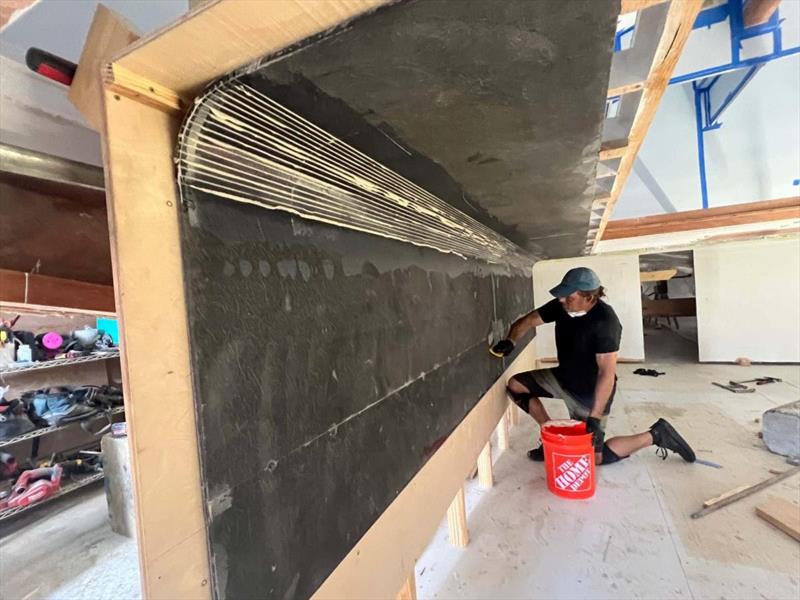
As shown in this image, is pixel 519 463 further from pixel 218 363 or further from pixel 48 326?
pixel 48 326

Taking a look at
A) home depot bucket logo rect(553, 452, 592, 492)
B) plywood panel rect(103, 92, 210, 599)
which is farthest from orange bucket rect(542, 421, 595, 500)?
plywood panel rect(103, 92, 210, 599)

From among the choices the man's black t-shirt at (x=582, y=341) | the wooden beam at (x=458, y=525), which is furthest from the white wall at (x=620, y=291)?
the wooden beam at (x=458, y=525)

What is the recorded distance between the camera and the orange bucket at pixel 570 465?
88.5 inches

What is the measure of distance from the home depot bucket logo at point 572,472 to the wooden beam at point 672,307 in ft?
17.1

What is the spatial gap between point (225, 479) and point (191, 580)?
0.40ft

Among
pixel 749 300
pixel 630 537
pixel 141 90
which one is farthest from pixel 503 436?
pixel 749 300

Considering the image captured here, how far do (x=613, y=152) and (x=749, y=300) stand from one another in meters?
5.85

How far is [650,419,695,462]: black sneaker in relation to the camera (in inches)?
102

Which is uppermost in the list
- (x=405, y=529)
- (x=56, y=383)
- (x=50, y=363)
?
(x=50, y=363)

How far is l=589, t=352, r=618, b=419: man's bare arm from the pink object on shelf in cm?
386

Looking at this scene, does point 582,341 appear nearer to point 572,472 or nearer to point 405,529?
point 572,472

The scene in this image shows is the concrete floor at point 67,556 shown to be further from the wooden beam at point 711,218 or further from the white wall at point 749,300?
the white wall at point 749,300

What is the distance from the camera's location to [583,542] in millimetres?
1905

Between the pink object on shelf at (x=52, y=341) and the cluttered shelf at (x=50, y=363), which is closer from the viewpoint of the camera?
the cluttered shelf at (x=50, y=363)
